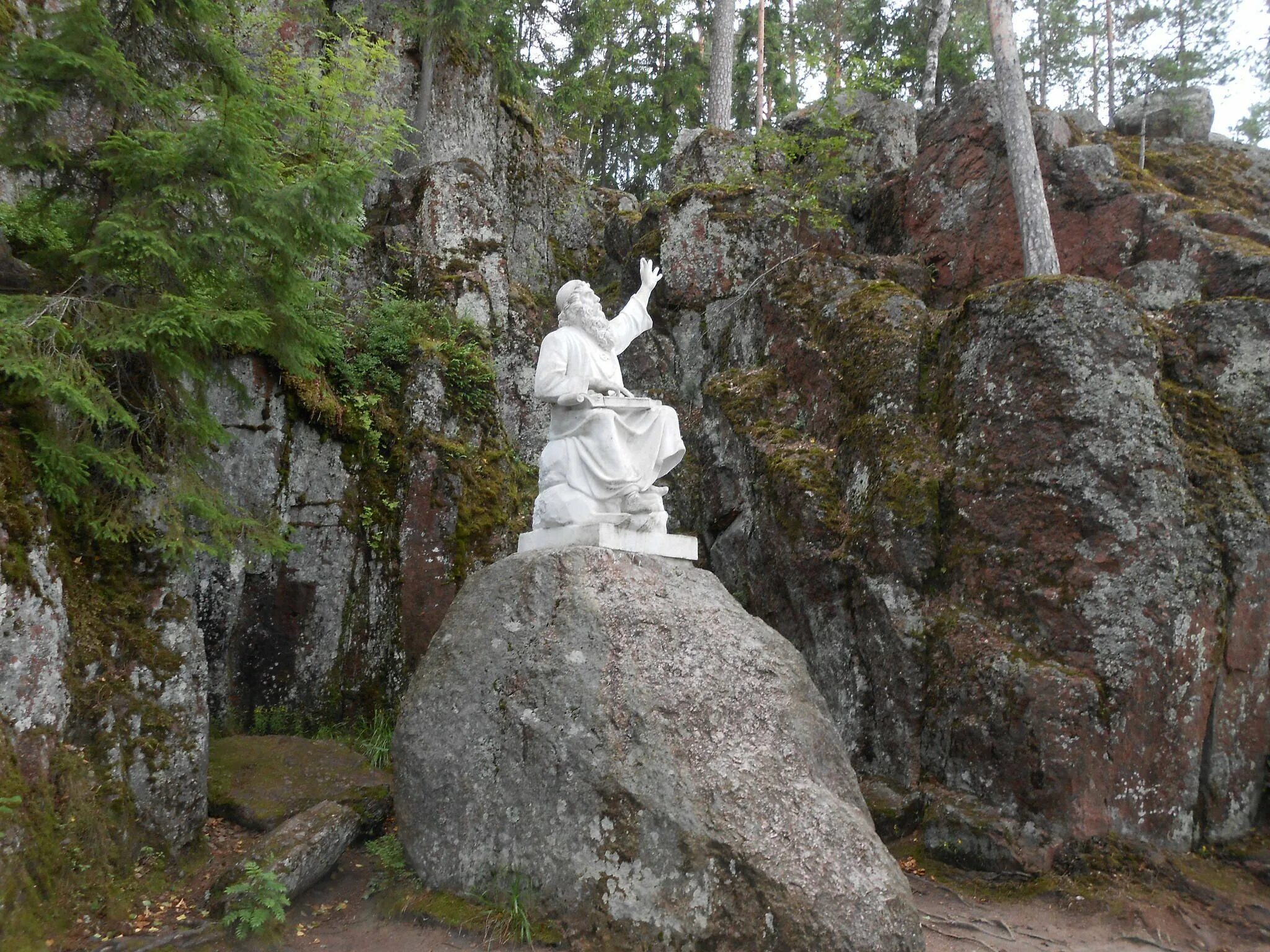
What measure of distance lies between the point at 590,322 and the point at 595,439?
1159mm

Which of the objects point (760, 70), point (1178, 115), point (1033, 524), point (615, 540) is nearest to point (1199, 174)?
point (1178, 115)

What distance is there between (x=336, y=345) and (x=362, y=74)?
3829mm

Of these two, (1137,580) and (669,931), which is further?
(1137,580)

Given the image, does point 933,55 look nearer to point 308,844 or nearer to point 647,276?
point 647,276

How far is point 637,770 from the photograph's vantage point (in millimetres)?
4668

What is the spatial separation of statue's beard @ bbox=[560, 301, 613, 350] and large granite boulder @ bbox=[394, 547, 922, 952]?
194 centimetres

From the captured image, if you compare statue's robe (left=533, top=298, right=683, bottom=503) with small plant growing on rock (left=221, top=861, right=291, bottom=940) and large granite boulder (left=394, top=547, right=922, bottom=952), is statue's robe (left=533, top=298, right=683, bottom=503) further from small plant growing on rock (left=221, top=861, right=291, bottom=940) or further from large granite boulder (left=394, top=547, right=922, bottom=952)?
small plant growing on rock (left=221, top=861, right=291, bottom=940)

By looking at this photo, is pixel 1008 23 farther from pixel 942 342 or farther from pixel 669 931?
pixel 669 931

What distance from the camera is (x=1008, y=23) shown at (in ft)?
32.0

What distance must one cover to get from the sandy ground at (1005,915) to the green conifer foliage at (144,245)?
231cm

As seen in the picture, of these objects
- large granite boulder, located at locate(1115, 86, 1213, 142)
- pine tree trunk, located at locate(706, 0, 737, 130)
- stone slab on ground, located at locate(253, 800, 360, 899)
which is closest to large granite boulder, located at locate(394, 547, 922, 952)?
stone slab on ground, located at locate(253, 800, 360, 899)

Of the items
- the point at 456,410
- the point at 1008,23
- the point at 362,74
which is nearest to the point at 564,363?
the point at 456,410

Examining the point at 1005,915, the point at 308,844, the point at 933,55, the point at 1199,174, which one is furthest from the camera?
the point at 933,55

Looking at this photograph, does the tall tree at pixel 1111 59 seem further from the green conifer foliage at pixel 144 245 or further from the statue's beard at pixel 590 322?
the green conifer foliage at pixel 144 245
